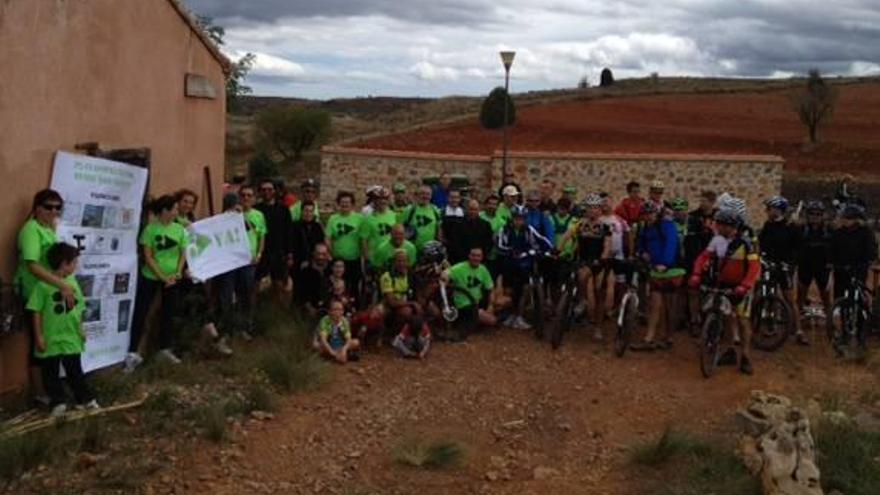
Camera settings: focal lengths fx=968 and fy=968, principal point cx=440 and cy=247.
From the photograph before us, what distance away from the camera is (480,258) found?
11.0 meters

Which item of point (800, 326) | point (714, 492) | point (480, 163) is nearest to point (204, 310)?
point (714, 492)

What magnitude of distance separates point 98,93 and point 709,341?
21.0 feet

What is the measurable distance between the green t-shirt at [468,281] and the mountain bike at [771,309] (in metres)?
3.09

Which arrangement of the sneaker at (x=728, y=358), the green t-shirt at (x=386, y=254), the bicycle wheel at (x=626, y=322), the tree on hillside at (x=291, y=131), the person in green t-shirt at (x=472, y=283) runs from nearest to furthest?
the sneaker at (x=728, y=358) < the bicycle wheel at (x=626, y=322) < the green t-shirt at (x=386, y=254) < the person in green t-shirt at (x=472, y=283) < the tree on hillside at (x=291, y=131)

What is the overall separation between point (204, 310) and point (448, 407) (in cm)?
299

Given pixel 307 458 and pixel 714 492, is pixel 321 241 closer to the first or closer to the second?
pixel 307 458

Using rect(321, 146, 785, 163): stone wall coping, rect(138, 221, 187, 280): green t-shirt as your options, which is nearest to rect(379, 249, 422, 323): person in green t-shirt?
rect(138, 221, 187, 280): green t-shirt

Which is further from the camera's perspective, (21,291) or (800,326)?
A: (800,326)

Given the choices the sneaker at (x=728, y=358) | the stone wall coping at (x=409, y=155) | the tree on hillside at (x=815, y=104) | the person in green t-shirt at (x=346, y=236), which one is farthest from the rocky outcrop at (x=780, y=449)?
the tree on hillside at (x=815, y=104)

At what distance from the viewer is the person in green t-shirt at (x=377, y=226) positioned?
429 inches

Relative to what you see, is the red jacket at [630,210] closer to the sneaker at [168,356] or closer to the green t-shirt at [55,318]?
the sneaker at [168,356]

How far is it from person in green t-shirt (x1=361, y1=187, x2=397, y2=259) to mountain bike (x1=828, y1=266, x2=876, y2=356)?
198 inches

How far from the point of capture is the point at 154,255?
30.2 feet

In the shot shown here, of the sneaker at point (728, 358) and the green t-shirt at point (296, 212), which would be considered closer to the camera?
the sneaker at point (728, 358)
